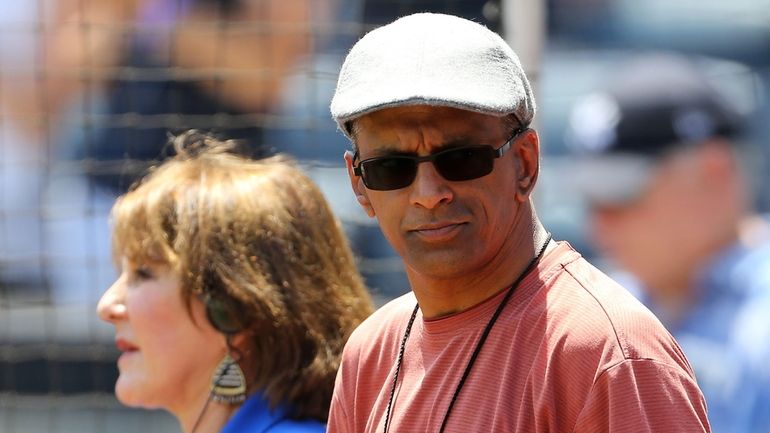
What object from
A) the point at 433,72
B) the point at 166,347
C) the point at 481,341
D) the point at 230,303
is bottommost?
the point at 166,347

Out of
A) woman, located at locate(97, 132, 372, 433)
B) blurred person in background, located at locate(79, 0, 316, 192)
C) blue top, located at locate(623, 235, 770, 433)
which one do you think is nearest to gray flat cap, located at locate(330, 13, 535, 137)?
woman, located at locate(97, 132, 372, 433)

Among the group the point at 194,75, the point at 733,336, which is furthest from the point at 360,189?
the point at 194,75

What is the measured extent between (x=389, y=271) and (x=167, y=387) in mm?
1665

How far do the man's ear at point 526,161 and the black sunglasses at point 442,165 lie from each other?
17mm

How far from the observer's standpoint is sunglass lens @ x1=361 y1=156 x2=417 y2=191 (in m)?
1.88

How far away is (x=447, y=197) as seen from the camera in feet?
6.12

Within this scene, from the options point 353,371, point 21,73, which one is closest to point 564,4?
point 21,73

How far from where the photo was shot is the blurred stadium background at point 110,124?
14.6 ft

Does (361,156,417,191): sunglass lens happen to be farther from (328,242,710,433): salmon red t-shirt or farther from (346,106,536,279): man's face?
(328,242,710,433): salmon red t-shirt

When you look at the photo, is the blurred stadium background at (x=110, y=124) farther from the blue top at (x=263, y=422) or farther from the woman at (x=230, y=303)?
the blue top at (x=263, y=422)

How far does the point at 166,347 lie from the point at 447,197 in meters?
1.12

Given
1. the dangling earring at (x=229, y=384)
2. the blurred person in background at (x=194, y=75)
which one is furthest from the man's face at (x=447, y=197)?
the blurred person in background at (x=194, y=75)

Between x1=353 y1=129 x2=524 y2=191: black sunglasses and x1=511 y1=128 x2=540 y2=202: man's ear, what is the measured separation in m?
0.02

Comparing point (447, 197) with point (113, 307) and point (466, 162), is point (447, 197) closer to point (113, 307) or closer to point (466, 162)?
point (466, 162)
